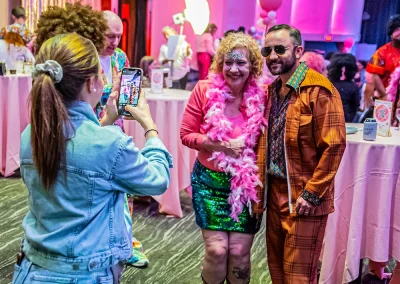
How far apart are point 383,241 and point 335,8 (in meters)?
9.73

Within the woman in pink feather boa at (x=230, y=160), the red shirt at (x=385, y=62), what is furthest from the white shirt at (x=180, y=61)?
the woman in pink feather boa at (x=230, y=160)

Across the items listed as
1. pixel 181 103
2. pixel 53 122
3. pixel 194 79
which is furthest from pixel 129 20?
pixel 53 122

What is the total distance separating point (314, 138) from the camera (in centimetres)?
204

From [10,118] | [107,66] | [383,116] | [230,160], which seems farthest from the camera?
[10,118]

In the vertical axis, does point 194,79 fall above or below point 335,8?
below

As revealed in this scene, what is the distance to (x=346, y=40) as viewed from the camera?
1073cm

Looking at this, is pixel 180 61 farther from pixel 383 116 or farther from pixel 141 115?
pixel 141 115

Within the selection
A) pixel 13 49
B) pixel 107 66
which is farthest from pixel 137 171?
pixel 13 49

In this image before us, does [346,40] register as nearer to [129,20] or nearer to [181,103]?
[129,20]

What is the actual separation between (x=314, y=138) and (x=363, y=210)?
0.73 meters

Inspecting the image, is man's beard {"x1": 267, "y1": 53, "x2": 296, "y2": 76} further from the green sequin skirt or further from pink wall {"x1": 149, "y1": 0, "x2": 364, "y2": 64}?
pink wall {"x1": 149, "y1": 0, "x2": 364, "y2": 64}

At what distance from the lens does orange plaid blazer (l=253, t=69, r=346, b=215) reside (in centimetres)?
200

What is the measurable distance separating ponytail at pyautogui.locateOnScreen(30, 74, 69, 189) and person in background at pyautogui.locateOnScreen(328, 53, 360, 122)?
10.6ft

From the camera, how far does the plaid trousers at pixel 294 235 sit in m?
2.09
